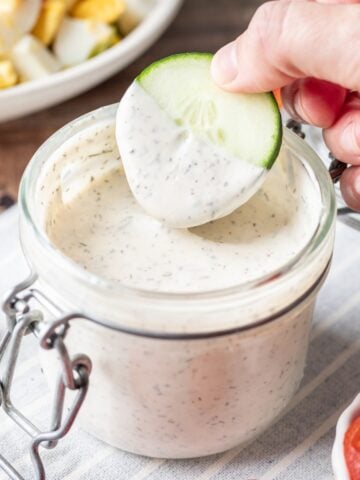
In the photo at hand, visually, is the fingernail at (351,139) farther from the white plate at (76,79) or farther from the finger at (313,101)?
the white plate at (76,79)

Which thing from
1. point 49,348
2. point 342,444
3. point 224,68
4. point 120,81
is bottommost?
point 120,81

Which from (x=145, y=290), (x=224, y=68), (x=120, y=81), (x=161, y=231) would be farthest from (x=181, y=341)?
(x=120, y=81)

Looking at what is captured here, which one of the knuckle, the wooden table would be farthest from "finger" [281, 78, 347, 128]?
the wooden table

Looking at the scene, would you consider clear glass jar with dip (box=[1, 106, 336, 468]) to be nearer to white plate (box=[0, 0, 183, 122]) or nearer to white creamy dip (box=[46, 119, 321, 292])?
white creamy dip (box=[46, 119, 321, 292])

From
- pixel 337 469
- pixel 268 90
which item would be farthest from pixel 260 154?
pixel 337 469

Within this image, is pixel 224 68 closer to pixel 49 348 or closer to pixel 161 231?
pixel 161 231

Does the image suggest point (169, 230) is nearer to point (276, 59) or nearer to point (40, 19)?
point (276, 59)

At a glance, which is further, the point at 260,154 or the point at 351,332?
the point at 351,332
